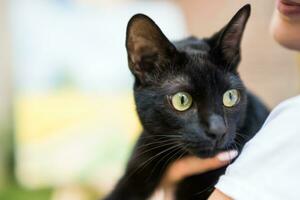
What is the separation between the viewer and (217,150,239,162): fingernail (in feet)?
2.67

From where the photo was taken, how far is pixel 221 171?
83cm

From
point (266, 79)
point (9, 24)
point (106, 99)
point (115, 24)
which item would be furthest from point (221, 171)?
point (9, 24)

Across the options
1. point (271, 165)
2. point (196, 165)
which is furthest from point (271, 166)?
point (196, 165)

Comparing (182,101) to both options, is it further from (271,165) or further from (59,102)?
(59,102)

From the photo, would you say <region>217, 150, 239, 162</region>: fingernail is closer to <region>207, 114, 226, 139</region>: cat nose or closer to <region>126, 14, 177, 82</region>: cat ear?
<region>207, 114, 226, 139</region>: cat nose

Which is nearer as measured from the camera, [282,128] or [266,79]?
[282,128]

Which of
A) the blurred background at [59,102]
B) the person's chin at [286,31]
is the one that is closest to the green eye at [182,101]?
the person's chin at [286,31]

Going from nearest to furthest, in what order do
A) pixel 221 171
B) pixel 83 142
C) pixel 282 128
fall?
pixel 282 128 → pixel 221 171 → pixel 83 142

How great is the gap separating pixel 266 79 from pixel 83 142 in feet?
4.94

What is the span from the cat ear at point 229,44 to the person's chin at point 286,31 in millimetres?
74

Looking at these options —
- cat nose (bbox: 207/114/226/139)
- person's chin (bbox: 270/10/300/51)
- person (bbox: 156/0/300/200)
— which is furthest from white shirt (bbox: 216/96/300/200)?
person's chin (bbox: 270/10/300/51)

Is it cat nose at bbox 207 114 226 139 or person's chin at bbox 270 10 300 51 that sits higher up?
person's chin at bbox 270 10 300 51

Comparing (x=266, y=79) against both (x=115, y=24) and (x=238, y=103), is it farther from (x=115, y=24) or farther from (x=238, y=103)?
(x=115, y=24)

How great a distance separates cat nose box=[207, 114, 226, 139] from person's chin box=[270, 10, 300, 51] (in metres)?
0.21
